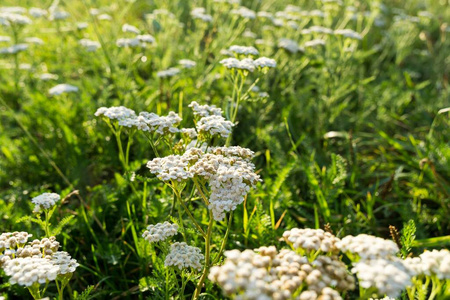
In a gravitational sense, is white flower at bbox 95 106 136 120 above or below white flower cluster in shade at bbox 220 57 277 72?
below

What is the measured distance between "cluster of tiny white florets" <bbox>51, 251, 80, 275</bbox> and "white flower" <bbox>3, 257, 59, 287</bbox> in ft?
0.35

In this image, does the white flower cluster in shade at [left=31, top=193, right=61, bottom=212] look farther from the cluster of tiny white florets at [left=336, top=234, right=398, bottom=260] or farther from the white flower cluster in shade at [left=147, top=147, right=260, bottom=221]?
the cluster of tiny white florets at [left=336, top=234, right=398, bottom=260]

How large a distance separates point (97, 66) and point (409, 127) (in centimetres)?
349

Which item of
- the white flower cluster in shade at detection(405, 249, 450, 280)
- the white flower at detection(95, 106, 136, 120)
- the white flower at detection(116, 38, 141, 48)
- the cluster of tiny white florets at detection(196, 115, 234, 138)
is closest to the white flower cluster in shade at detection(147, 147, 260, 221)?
the cluster of tiny white florets at detection(196, 115, 234, 138)

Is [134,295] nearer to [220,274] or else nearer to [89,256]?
[89,256]

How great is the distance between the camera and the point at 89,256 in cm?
247

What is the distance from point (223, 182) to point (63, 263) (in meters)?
0.74

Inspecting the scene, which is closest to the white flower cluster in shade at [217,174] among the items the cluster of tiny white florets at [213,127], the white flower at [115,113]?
the cluster of tiny white florets at [213,127]

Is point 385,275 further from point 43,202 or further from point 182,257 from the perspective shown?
point 43,202

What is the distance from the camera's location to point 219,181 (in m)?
1.65

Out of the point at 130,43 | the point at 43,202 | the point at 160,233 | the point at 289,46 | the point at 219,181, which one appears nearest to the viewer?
the point at 219,181

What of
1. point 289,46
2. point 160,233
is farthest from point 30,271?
point 289,46

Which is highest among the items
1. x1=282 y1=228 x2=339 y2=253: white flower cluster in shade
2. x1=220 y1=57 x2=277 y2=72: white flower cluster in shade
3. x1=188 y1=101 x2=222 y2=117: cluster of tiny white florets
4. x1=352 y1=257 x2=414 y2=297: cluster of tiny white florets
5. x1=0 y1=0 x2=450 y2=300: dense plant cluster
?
x1=220 y1=57 x2=277 y2=72: white flower cluster in shade

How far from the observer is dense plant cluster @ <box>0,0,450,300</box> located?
1441 millimetres
